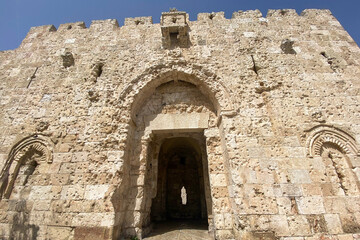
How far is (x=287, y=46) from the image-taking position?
521 cm

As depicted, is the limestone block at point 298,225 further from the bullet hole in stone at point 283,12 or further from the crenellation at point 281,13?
the bullet hole in stone at point 283,12

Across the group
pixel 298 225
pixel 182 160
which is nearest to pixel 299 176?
pixel 298 225

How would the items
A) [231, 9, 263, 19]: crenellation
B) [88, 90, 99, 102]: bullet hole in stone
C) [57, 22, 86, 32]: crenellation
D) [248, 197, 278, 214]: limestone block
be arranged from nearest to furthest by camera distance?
[248, 197, 278, 214]: limestone block
[88, 90, 99, 102]: bullet hole in stone
[231, 9, 263, 19]: crenellation
[57, 22, 86, 32]: crenellation

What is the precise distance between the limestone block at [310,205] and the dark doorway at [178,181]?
14.4 feet

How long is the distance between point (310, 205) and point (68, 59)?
24.3ft

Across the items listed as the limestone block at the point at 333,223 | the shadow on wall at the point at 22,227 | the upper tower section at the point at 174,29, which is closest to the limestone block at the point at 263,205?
the limestone block at the point at 333,223

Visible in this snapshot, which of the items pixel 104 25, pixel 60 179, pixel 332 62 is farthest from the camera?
pixel 104 25

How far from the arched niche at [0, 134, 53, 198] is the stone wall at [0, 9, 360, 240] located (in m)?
0.03

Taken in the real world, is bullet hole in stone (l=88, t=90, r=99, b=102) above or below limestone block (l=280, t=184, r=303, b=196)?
above

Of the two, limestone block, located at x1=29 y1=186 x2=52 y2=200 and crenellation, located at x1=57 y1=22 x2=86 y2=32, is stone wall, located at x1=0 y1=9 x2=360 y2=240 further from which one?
crenellation, located at x1=57 y1=22 x2=86 y2=32

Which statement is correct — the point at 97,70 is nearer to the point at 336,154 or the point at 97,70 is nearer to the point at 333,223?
→ the point at 336,154

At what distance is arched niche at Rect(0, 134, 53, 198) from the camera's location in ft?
13.8

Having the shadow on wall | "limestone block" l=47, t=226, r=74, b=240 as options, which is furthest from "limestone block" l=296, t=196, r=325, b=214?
the shadow on wall

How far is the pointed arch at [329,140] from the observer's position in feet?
13.1
